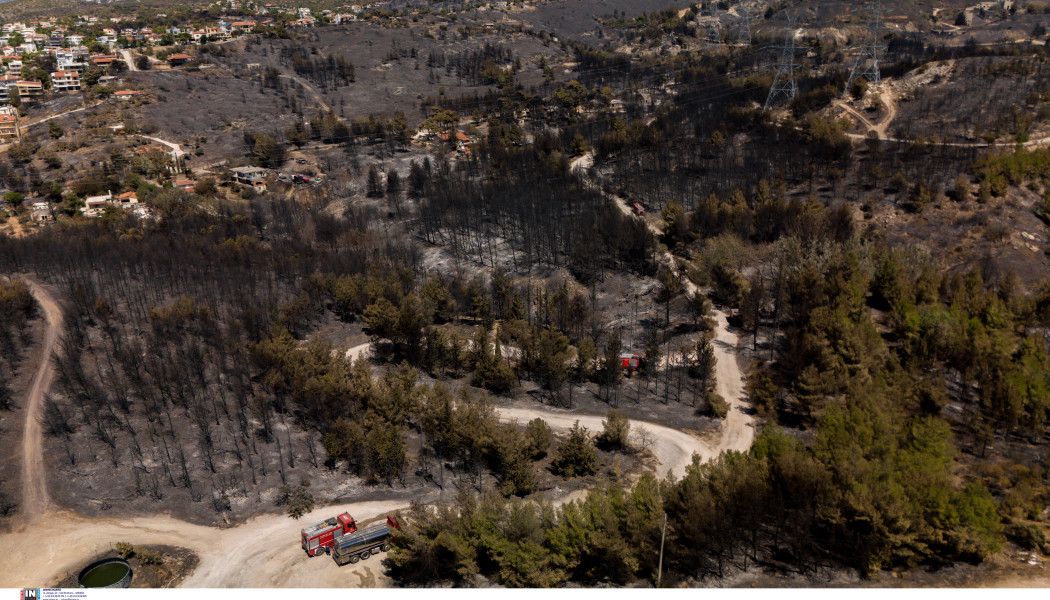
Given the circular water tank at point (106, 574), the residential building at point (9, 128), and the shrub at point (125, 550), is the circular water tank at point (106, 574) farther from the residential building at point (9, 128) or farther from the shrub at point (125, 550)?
the residential building at point (9, 128)

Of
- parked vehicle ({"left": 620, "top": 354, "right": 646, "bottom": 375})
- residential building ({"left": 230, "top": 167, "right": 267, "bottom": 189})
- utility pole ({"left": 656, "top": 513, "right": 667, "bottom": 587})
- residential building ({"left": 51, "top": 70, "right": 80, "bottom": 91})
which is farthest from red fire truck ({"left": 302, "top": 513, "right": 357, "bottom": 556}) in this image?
residential building ({"left": 51, "top": 70, "right": 80, "bottom": 91})

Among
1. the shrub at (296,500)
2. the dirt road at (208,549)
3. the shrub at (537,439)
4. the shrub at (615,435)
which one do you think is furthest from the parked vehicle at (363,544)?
the shrub at (615,435)

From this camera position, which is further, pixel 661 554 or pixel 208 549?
pixel 208 549

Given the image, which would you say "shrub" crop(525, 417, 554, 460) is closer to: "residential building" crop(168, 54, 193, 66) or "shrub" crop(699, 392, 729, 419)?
"shrub" crop(699, 392, 729, 419)

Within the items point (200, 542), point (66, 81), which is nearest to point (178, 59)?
point (66, 81)

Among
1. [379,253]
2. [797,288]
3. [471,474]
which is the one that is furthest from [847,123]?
[471,474]

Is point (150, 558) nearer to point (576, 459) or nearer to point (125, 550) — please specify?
point (125, 550)
